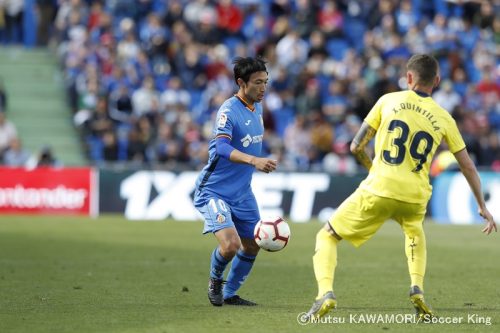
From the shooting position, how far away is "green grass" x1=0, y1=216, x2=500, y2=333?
9125 mm

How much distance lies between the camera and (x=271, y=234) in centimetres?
990

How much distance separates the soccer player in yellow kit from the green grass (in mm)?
706

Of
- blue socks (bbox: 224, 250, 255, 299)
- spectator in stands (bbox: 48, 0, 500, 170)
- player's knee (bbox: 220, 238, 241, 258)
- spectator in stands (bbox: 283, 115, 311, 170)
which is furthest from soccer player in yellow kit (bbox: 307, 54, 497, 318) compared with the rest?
spectator in stands (bbox: 283, 115, 311, 170)

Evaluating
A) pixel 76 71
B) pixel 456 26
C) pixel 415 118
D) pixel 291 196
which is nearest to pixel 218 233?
pixel 415 118

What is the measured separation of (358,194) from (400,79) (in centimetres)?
1837

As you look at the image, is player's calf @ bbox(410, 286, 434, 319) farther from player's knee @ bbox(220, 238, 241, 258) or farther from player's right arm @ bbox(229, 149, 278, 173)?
player's knee @ bbox(220, 238, 241, 258)

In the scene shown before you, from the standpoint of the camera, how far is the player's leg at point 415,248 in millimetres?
9008

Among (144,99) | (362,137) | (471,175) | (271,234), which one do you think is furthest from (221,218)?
(144,99)

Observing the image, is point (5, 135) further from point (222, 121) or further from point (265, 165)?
point (265, 165)

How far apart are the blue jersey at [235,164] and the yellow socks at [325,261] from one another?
1.44 metres

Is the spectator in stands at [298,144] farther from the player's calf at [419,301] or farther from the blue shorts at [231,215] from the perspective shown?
the player's calf at [419,301]

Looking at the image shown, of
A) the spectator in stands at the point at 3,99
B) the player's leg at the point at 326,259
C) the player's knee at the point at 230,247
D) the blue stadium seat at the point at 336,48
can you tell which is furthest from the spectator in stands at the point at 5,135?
the player's leg at the point at 326,259

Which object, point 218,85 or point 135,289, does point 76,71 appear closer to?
point 218,85

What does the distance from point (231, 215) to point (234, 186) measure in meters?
0.28
